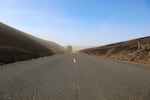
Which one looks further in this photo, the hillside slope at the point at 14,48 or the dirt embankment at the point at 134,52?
the hillside slope at the point at 14,48

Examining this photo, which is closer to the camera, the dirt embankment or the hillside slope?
the dirt embankment

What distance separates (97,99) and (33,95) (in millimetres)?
1611

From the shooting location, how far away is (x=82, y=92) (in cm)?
508

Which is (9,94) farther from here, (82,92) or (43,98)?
(82,92)

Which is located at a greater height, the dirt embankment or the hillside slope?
the hillside slope

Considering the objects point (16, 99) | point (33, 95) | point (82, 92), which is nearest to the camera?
point (16, 99)

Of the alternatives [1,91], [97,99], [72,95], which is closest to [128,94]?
[97,99]

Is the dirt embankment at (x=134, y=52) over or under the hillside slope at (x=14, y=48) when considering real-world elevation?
under

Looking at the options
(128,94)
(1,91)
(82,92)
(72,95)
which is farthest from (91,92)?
(1,91)

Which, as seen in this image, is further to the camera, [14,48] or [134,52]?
[14,48]

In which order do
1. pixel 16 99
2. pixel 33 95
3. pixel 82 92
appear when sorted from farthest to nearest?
1. pixel 82 92
2. pixel 33 95
3. pixel 16 99

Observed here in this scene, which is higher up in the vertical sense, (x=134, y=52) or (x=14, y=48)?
(x=14, y=48)

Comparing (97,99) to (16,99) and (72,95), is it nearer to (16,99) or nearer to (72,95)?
(72,95)

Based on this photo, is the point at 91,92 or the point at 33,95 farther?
the point at 91,92
